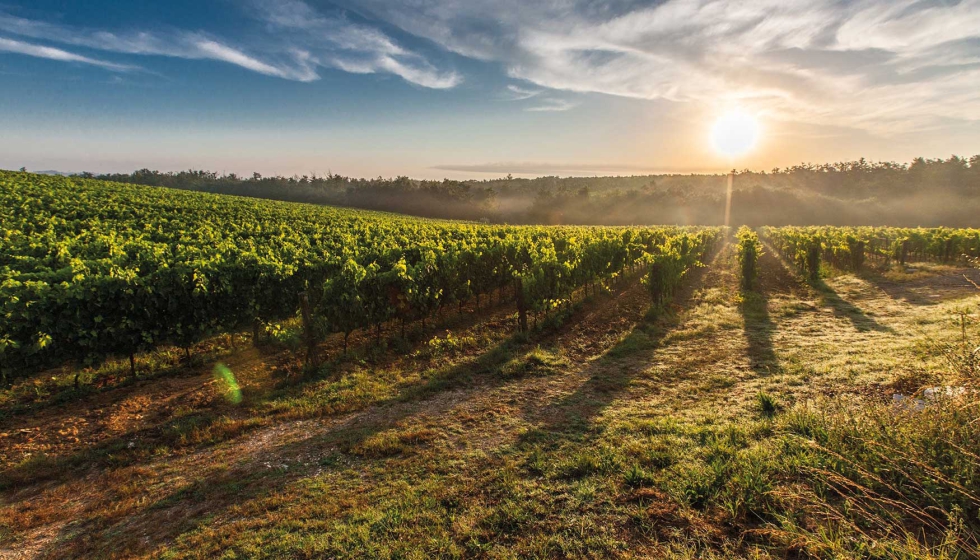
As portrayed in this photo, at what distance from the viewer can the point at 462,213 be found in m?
75.9

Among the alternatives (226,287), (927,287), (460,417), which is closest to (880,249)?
(927,287)

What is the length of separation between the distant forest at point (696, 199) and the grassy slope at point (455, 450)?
62545 millimetres

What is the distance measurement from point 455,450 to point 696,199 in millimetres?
85686

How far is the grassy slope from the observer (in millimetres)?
3943

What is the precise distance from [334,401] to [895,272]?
2654 centimetres

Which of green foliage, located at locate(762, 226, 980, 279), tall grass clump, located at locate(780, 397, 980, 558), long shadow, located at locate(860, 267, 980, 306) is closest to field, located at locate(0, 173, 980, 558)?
tall grass clump, located at locate(780, 397, 980, 558)

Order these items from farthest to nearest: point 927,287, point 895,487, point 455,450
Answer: point 927,287 < point 455,450 < point 895,487

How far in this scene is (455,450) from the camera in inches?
220

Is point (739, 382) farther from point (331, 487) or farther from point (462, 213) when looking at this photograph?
point (462, 213)

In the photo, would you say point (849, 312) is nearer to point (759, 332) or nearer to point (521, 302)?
point (759, 332)

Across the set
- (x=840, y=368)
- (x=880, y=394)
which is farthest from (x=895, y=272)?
(x=880, y=394)

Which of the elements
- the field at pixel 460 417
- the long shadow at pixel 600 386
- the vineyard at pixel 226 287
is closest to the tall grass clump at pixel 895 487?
the field at pixel 460 417

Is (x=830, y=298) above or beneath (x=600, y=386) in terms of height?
above

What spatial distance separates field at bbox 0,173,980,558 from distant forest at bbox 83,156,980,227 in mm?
60263
